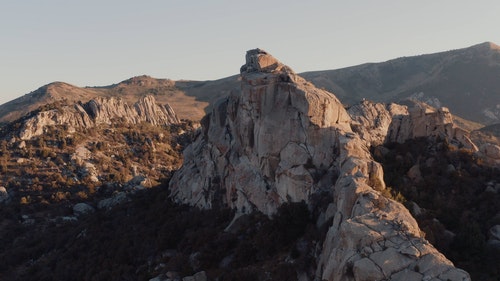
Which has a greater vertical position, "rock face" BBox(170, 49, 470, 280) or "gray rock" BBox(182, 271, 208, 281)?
"rock face" BBox(170, 49, 470, 280)

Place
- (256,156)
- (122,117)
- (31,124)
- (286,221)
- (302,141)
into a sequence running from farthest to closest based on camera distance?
(122,117), (31,124), (256,156), (302,141), (286,221)

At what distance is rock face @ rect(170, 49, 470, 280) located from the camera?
2117 centimetres

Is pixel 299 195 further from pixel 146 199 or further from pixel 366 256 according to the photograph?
pixel 146 199

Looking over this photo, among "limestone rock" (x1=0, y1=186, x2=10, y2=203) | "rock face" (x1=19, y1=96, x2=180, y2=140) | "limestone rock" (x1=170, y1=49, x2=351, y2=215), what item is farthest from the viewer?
"rock face" (x1=19, y1=96, x2=180, y2=140)

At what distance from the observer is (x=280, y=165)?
3675cm

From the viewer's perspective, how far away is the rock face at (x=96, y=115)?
9859 cm

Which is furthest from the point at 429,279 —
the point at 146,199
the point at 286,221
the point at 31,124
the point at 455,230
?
the point at 31,124

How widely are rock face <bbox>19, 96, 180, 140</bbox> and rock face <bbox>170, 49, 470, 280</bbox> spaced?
56169mm

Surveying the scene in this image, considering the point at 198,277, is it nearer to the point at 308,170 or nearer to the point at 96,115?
the point at 308,170

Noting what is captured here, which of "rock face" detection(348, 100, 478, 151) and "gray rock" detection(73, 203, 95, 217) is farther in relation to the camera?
"gray rock" detection(73, 203, 95, 217)

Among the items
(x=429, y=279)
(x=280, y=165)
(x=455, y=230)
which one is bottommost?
(x=455, y=230)

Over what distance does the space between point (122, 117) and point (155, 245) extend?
8490 centimetres

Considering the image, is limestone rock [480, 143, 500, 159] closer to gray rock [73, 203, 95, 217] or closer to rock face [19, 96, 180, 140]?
gray rock [73, 203, 95, 217]

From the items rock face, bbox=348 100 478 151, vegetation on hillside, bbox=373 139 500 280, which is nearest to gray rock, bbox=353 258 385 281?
vegetation on hillside, bbox=373 139 500 280
